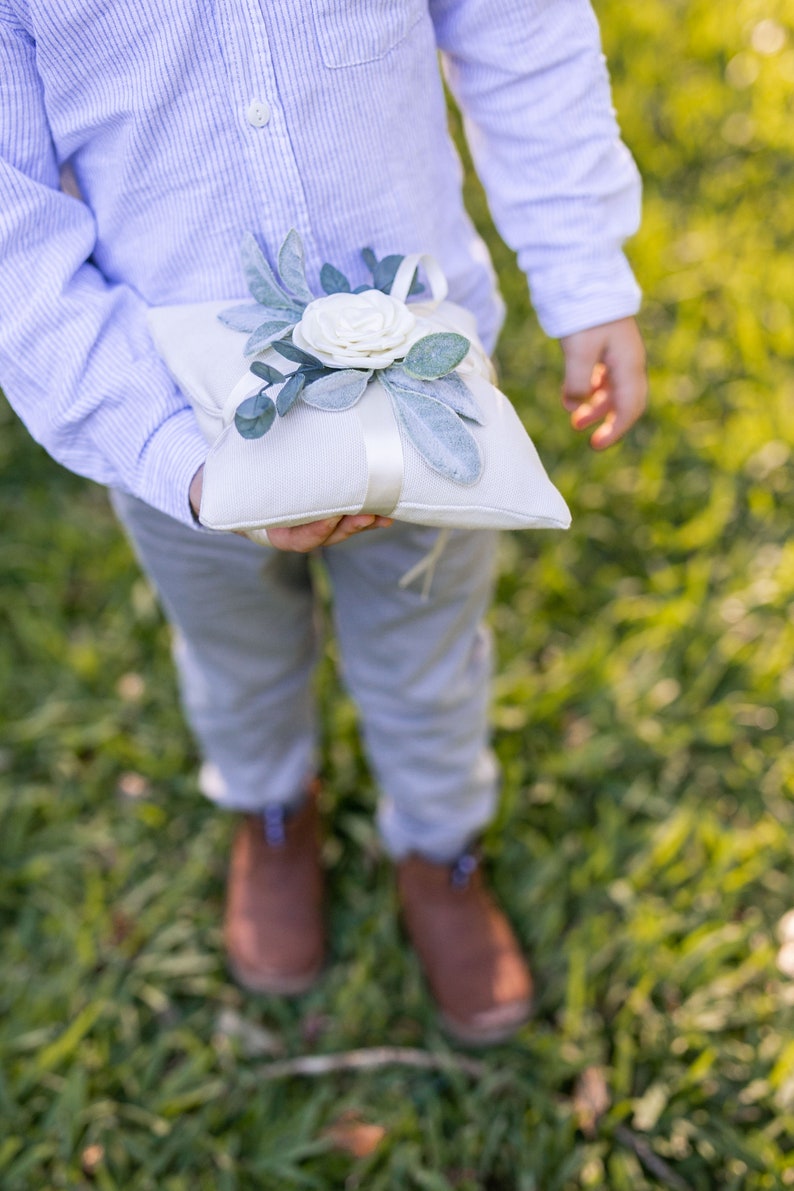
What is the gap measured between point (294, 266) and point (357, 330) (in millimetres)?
98

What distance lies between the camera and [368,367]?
0.83 metres

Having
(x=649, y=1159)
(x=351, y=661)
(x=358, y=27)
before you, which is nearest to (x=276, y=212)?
(x=358, y=27)

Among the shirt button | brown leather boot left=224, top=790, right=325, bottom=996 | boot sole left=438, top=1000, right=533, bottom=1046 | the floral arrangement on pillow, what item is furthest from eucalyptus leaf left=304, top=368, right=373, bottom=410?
boot sole left=438, top=1000, right=533, bottom=1046

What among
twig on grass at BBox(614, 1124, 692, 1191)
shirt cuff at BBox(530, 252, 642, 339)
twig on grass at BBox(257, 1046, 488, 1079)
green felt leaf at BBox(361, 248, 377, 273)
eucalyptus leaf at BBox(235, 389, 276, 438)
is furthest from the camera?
twig on grass at BBox(257, 1046, 488, 1079)

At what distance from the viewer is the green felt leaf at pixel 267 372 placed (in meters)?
0.81

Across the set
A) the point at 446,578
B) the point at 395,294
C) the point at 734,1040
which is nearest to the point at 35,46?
the point at 395,294

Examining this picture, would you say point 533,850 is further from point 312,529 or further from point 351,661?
point 312,529

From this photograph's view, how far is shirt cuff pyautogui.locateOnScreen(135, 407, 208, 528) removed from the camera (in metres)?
0.89

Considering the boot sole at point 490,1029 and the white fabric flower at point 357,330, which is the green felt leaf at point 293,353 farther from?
the boot sole at point 490,1029

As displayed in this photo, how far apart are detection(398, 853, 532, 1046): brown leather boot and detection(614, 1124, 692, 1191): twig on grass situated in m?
0.20

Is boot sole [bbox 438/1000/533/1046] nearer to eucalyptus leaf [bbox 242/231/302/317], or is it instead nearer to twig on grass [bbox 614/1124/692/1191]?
twig on grass [bbox 614/1124/692/1191]

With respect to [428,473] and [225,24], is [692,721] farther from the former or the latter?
[225,24]

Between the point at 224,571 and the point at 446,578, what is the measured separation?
0.81 feet

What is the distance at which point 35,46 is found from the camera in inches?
33.3
